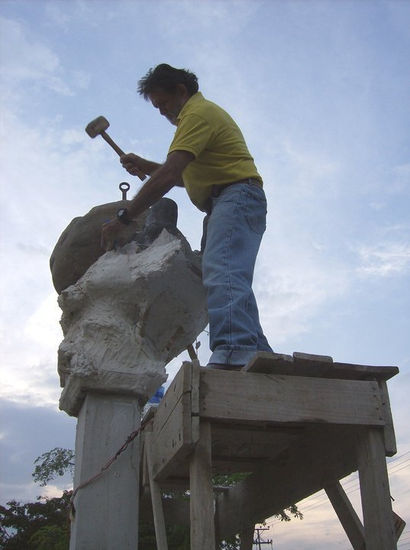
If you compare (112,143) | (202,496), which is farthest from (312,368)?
(112,143)

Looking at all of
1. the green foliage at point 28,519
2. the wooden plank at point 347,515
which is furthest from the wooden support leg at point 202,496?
the green foliage at point 28,519

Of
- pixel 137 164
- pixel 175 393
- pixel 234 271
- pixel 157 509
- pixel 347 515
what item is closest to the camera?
pixel 175 393

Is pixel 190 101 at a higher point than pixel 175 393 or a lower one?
higher

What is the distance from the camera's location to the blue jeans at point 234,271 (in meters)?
2.29

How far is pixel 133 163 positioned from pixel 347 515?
8.12 ft

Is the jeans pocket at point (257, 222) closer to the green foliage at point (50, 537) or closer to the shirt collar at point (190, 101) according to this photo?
the shirt collar at point (190, 101)

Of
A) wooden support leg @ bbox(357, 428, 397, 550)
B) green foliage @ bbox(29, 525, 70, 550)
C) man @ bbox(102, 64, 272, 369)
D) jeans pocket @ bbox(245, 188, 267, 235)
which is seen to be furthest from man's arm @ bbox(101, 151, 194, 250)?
green foliage @ bbox(29, 525, 70, 550)

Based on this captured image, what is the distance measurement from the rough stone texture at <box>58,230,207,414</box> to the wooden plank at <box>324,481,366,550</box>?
Result: 3.50 ft

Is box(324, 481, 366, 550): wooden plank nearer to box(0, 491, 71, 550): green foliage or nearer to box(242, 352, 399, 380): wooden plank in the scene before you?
box(242, 352, 399, 380): wooden plank

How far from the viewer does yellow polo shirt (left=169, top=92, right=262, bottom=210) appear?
271 centimetres

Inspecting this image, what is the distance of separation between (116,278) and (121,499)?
1185 mm

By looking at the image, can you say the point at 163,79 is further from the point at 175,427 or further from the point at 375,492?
the point at 375,492

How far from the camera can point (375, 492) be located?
6.20 feet

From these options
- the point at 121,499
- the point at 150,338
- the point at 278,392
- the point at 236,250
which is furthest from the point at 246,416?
the point at 150,338
